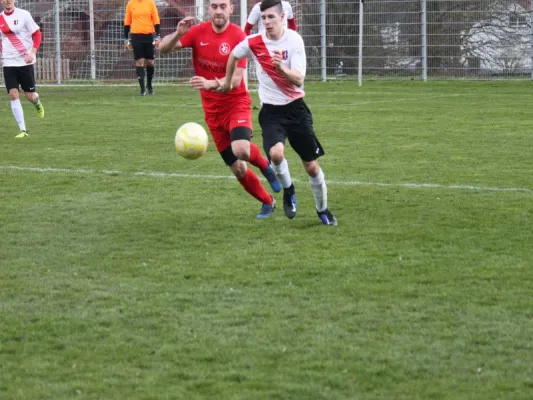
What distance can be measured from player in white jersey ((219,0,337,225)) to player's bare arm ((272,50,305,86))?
11mm

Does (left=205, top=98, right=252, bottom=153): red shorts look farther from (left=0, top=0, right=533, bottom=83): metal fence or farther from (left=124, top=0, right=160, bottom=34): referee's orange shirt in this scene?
(left=0, top=0, right=533, bottom=83): metal fence

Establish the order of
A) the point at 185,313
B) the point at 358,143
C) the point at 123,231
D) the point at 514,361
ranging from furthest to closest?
the point at 358,143 < the point at 123,231 < the point at 185,313 < the point at 514,361

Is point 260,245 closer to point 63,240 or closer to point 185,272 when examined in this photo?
point 185,272

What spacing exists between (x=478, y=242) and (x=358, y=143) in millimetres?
6525

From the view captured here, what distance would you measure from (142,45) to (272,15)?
640 inches

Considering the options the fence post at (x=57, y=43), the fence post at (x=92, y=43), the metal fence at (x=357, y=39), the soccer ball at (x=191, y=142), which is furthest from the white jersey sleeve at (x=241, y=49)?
the fence post at (x=92, y=43)

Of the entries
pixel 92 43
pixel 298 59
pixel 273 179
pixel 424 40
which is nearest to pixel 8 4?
pixel 273 179

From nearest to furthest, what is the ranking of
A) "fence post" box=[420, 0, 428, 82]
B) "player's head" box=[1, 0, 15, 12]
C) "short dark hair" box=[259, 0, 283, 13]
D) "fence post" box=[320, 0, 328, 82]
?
"short dark hair" box=[259, 0, 283, 13]
"player's head" box=[1, 0, 15, 12]
"fence post" box=[420, 0, 428, 82]
"fence post" box=[320, 0, 328, 82]

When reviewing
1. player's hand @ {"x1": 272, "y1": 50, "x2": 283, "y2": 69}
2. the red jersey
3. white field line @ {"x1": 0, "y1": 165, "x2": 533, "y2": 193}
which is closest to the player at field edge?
the red jersey

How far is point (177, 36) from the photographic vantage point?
8.62 metres

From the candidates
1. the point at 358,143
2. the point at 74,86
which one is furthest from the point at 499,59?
the point at 358,143

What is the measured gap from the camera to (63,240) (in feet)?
26.1

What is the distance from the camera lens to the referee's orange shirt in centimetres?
2403

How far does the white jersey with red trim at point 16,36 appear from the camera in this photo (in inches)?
642
